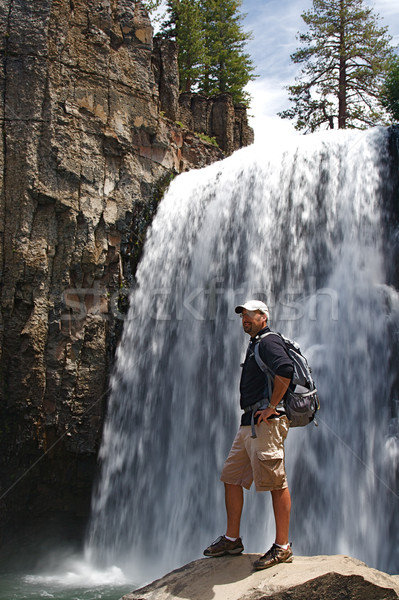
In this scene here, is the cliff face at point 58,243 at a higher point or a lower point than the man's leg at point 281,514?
higher

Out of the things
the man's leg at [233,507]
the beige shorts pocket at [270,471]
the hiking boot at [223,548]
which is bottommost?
the hiking boot at [223,548]

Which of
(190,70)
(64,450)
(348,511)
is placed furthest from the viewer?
(190,70)

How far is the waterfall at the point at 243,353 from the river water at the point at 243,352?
20 mm

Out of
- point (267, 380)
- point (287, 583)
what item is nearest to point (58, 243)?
point (267, 380)

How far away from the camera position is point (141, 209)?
10227mm

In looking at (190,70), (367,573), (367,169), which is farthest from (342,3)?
(367,573)

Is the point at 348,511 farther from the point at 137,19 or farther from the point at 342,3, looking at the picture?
the point at 342,3

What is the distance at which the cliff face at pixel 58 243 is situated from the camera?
8.88m

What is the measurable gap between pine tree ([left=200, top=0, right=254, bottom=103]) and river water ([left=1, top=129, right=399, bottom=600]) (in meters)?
16.4

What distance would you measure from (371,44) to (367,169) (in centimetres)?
1440

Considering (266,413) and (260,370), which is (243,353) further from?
(266,413)

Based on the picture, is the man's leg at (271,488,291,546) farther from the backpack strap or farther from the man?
the backpack strap

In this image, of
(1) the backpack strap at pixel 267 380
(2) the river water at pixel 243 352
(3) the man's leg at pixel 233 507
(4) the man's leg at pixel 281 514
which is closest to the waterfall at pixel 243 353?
(2) the river water at pixel 243 352

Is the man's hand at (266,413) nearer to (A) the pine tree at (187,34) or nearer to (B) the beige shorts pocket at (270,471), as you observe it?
(B) the beige shorts pocket at (270,471)
